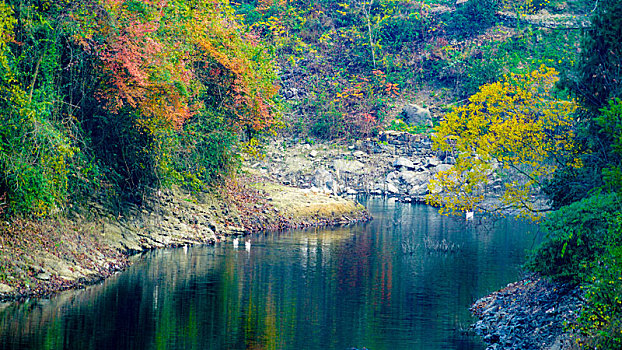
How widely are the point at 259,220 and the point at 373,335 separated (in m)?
20.9

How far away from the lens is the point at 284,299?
954 inches

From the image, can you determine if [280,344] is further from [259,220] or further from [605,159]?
[259,220]

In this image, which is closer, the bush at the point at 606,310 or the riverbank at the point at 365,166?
the bush at the point at 606,310

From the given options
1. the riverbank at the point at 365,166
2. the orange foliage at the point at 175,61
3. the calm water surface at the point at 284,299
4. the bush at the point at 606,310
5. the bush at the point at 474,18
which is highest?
the bush at the point at 474,18

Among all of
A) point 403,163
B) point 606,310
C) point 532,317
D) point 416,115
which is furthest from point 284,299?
point 416,115

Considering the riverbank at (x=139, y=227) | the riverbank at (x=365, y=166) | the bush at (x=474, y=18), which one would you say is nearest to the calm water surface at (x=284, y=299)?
the riverbank at (x=139, y=227)

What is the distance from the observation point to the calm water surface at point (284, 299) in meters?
19.3

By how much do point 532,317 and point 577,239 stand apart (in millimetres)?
2614

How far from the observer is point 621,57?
23469 millimetres

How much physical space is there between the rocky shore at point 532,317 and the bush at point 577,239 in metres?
0.53

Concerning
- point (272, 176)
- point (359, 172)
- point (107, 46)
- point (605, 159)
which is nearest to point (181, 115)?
point (107, 46)

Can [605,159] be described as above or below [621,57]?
below

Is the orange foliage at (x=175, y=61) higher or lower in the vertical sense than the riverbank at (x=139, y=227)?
higher

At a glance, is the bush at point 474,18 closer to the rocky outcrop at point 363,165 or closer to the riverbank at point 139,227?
the rocky outcrop at point 363,165
